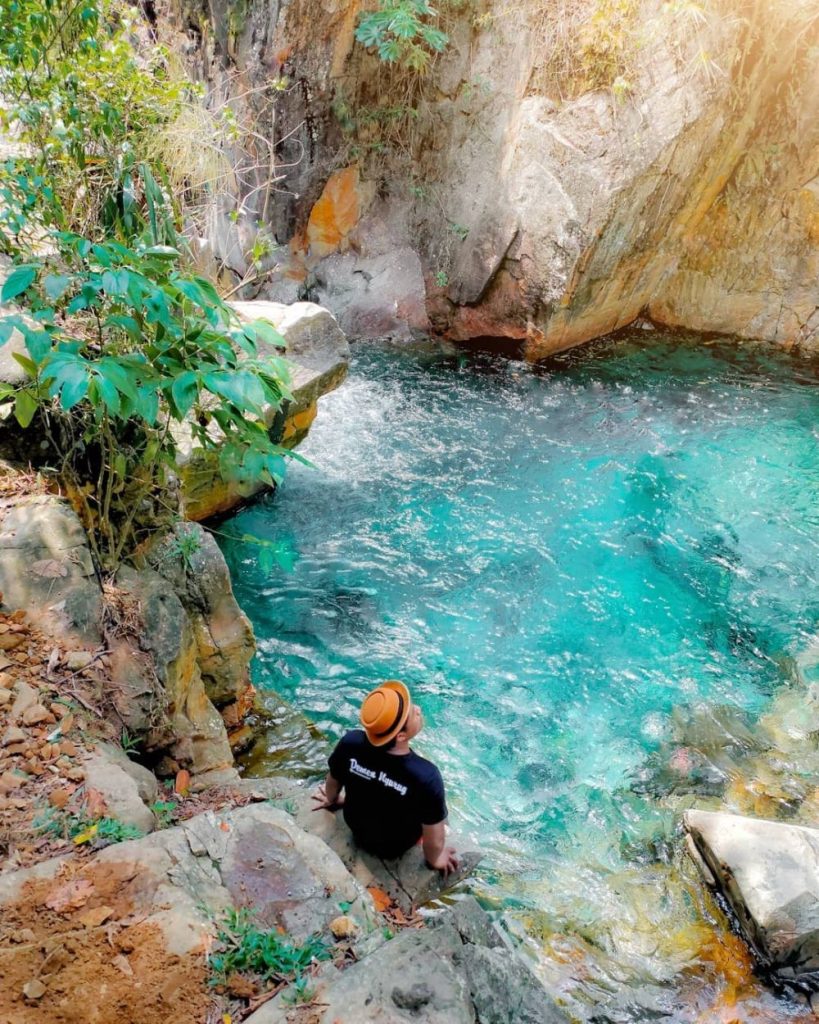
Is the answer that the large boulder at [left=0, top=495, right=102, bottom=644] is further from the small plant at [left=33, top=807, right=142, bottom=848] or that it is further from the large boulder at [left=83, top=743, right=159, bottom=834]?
the small plant at [left=33, top=807, right=142, bottom=848]

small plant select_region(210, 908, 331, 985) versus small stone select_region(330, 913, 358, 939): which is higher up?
small plant select_region(210, 908, 331, 985)

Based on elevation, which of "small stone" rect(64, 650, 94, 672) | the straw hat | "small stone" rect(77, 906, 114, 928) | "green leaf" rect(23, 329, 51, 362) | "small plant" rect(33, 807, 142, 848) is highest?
"green leaf" rect(23, 329, 51, 362)

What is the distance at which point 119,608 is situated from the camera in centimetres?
354

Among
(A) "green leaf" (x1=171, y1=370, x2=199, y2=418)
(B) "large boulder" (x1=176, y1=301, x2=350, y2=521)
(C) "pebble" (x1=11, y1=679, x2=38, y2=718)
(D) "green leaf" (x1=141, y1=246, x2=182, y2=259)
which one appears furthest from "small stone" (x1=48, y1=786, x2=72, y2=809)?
(B) "large boulder" (x1=176, y1=301, x2=350, y2=521)

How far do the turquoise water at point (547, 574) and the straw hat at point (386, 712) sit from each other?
2.31 ft

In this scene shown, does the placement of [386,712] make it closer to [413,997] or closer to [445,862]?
[445,862]

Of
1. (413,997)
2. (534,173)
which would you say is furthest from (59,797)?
(534,173)

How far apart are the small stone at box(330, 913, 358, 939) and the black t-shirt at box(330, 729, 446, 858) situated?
2.21 feet

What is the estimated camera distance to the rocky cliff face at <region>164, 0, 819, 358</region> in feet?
26.3

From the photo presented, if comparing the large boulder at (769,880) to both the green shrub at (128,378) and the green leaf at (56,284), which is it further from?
the green leaf at (56,284)

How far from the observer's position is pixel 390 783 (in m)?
3.08

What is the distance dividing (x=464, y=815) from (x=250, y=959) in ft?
6.99

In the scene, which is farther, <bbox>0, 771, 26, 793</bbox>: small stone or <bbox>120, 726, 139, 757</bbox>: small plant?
<bbox>120, 726, 139, 757</bbox>: small plant

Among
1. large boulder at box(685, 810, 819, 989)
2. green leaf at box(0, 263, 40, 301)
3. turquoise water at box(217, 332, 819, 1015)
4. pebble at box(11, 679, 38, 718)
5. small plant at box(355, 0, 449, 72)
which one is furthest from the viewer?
small plant at box(355, 0, 449, 72)
